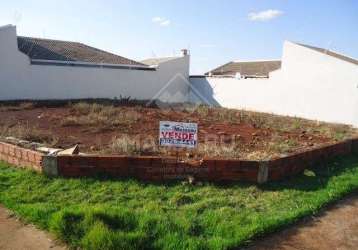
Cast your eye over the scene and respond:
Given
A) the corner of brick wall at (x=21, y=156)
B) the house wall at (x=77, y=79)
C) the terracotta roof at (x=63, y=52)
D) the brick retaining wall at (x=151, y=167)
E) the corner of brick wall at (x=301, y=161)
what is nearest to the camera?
the brick retaining wall at (x=151, y=167)

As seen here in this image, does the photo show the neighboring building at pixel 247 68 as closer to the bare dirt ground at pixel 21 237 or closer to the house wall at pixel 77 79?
the house wall at pixel 77 79

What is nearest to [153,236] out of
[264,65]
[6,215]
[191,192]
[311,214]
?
[191,192]

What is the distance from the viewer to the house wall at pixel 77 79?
16.9 meters

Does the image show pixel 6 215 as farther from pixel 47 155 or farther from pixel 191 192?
pixel 191 192

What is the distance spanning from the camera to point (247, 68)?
86.8 feet

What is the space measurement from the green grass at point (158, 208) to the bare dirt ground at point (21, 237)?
106 mm

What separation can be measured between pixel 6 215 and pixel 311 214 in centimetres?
379

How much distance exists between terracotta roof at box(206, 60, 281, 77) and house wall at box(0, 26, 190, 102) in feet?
12.0

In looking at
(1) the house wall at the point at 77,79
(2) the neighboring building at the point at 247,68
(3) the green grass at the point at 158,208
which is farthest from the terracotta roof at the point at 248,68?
(3) the green grass at the point at 158,208

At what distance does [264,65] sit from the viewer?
25.7m

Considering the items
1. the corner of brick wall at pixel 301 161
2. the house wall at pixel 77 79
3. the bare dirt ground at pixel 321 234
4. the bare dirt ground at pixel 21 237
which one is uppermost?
the house wall at pixel 77 79

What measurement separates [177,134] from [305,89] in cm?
1392
